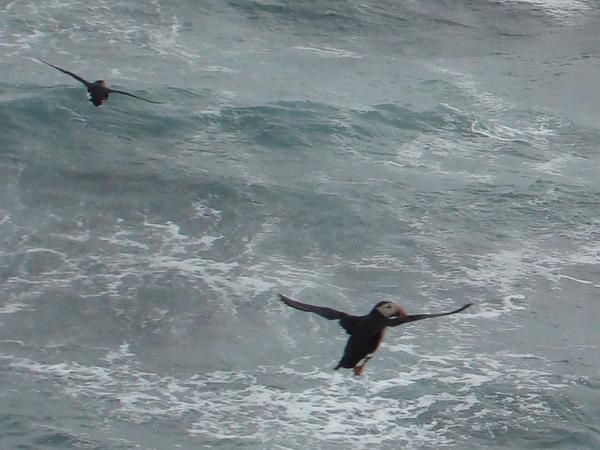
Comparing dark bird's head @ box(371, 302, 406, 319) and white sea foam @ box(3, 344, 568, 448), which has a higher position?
dark bird's head @ box(371, 302, 406, 319)

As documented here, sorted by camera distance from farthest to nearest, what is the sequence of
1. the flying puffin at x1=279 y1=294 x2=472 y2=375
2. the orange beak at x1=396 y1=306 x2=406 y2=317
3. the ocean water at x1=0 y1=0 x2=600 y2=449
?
1. the ocean water at x1=0 y1=0 x2=600 y2=449
2. the flying puffin at x1=279 y1=294 x2=472 y2=375
3. the orange beak at x1=396 y1=306 x2=406 y2=317

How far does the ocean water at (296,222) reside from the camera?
25141 millimetres

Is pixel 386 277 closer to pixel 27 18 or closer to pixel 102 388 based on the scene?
pixel 102 388

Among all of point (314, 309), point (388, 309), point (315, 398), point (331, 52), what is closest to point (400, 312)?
point (388, 309)

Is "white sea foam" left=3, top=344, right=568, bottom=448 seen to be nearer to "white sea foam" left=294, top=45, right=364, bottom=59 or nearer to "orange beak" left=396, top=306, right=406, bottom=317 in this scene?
"orange beak" left=396, top=306, right=406, bottom=317

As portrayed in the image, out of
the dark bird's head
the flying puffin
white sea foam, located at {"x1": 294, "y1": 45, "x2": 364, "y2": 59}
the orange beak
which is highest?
the orange beak

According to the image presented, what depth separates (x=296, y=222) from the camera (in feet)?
109

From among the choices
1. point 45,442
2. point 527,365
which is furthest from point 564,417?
point 45,442

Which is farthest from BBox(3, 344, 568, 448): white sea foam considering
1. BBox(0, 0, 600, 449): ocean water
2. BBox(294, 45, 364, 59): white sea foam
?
BBox(294, 45, 364, 59): white sea foam

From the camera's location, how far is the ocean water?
82.5 ft

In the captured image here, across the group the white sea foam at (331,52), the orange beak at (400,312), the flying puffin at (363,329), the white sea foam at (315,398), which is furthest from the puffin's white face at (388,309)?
the white sea foam at (331,52)

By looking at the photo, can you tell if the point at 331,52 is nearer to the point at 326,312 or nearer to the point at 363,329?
the point at 363,329

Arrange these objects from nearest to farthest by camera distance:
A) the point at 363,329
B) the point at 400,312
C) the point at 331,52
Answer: the point at 400,312, the point at 363,329, the point at 331,52

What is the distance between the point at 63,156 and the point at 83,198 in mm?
3370
